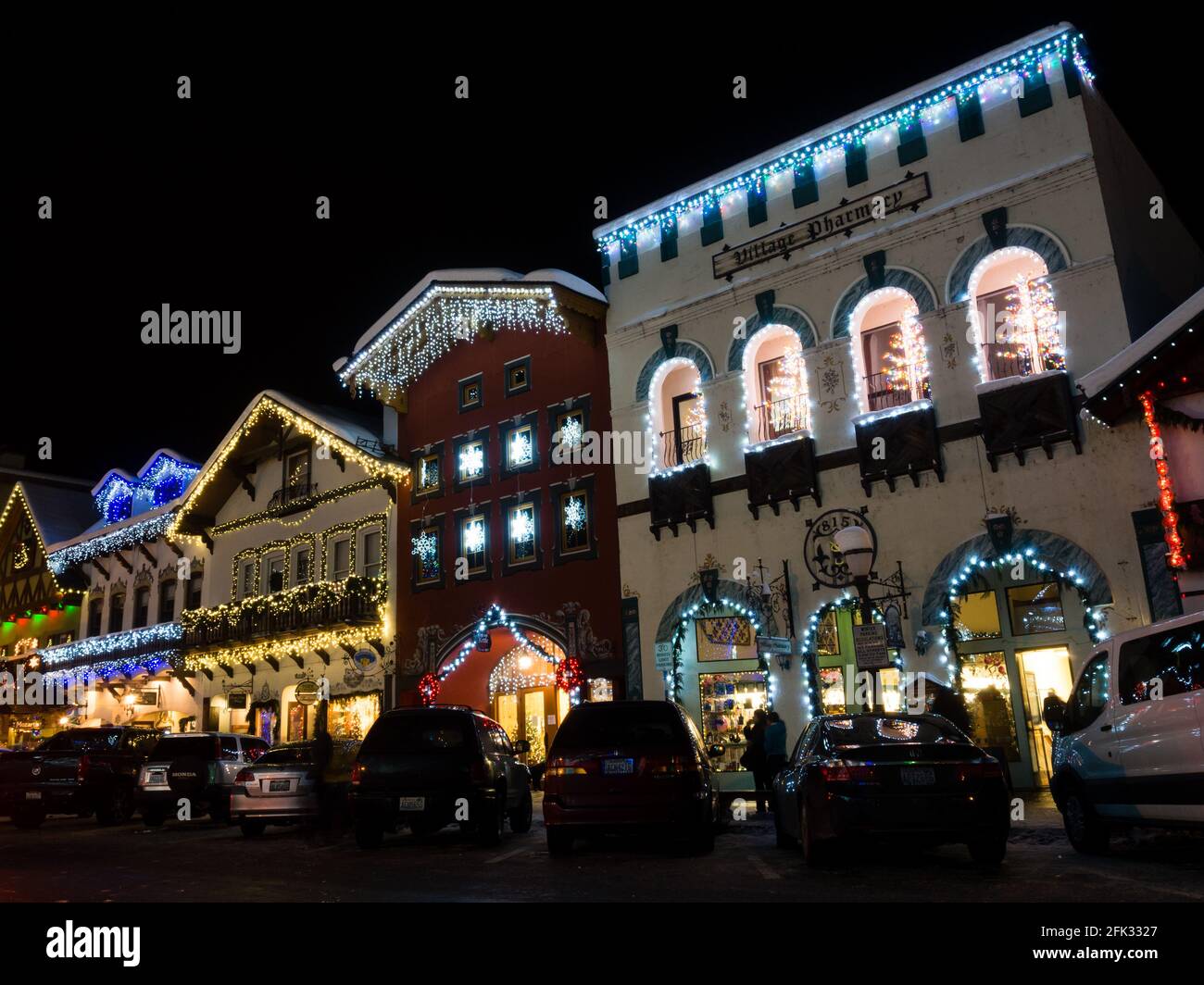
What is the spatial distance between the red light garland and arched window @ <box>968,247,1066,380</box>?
73.1 inches

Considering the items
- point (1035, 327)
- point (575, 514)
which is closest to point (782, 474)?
point (1035, 327)

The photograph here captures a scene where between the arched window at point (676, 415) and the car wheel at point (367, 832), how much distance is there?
1227cm

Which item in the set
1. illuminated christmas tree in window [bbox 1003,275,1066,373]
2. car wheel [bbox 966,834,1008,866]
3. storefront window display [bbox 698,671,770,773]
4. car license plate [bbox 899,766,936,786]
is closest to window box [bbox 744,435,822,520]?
storefront window display [bbox 698,671,770,773]

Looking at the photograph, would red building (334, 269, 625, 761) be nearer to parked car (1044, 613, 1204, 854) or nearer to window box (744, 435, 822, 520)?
window box (744, 435, 822, 520)

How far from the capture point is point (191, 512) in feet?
116

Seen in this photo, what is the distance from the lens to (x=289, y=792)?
49.7 ft

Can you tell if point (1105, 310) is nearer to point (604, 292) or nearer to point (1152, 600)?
point (1152, 600)

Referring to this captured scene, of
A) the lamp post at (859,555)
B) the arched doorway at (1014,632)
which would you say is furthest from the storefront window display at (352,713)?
the lamp post at (859,555)

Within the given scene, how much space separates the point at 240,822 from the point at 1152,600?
14619mm

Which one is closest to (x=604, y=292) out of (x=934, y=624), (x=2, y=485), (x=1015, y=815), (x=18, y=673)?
(x=934, y=624)

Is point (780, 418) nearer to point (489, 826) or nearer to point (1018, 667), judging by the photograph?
point (1018, 667)

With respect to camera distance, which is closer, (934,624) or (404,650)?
(934,624)

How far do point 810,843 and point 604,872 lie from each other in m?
1.99
